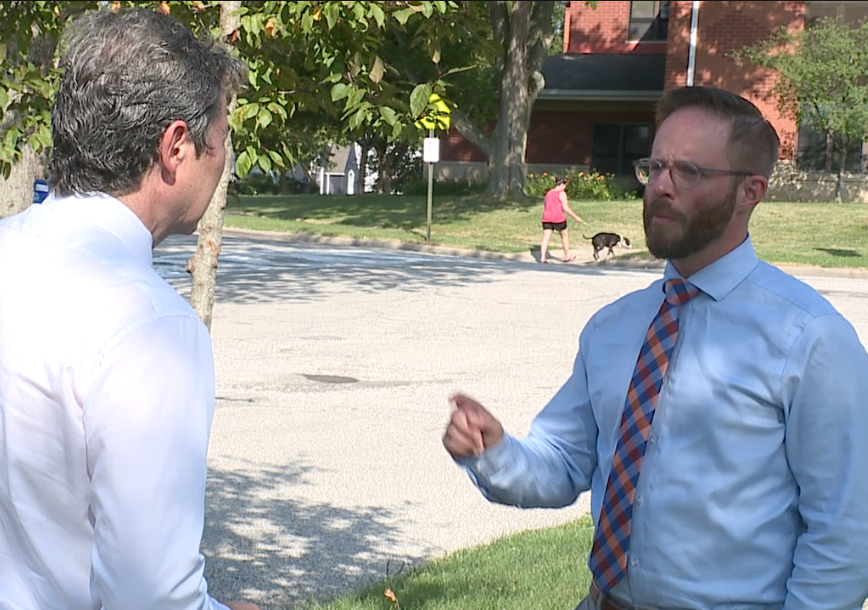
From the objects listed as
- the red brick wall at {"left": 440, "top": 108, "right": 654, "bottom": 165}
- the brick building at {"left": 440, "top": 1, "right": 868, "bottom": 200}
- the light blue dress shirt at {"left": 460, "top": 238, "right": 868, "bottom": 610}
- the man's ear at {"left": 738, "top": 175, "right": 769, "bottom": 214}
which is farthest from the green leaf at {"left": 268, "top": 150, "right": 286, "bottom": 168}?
the red brick wall at {"left": 440, "top": 108, "right": 654, "bottom": 165}

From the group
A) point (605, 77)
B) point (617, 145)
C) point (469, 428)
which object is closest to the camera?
point (469, 428)

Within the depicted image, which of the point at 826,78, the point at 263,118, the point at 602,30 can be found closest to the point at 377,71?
the point at 263,118

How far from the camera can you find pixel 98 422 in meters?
1.82

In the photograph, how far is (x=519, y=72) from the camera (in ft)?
118

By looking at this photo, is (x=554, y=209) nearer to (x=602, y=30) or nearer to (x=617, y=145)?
(x=617, y=145)

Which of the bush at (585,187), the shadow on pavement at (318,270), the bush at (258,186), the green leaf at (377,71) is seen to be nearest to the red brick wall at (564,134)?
the bush at (585,187)

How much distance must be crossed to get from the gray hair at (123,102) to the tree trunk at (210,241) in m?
2.97

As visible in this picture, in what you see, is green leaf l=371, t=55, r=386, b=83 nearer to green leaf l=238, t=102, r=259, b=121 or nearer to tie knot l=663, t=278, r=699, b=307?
green leaf l=238, t=102, r=259, b=121

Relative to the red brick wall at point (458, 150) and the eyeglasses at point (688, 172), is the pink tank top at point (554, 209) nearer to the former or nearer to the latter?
the red brick wall at point (458, 150)

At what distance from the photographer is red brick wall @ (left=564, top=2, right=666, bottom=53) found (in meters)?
43.8

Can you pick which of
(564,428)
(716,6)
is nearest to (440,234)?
(716,6)

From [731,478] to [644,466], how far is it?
0.65 ft

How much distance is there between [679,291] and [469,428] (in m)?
0.57

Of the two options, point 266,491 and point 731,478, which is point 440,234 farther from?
point 731,478
